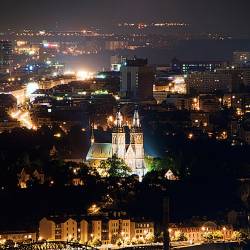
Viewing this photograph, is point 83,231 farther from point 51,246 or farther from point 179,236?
point 51,246

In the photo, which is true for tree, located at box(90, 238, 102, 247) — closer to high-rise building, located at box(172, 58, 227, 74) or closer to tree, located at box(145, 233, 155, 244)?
tree, located at box(145, 233, 155, 244)

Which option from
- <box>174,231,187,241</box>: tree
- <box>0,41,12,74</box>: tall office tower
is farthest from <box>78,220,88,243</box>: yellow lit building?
<box>0,41,12,74</box>: tall office tower

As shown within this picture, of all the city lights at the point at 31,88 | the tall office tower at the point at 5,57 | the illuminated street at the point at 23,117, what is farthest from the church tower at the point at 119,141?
the tall office tower at the point at 5,57

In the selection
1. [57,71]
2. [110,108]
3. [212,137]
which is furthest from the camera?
[57,71]

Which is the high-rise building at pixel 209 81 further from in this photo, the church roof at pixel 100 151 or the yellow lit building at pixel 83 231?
the yellow lit building at pixel 83 231

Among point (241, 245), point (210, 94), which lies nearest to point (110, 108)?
point (210, 94)

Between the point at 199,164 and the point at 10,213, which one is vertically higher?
the point at 199,164

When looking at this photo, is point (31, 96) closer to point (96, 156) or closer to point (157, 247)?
point (96, 156)
